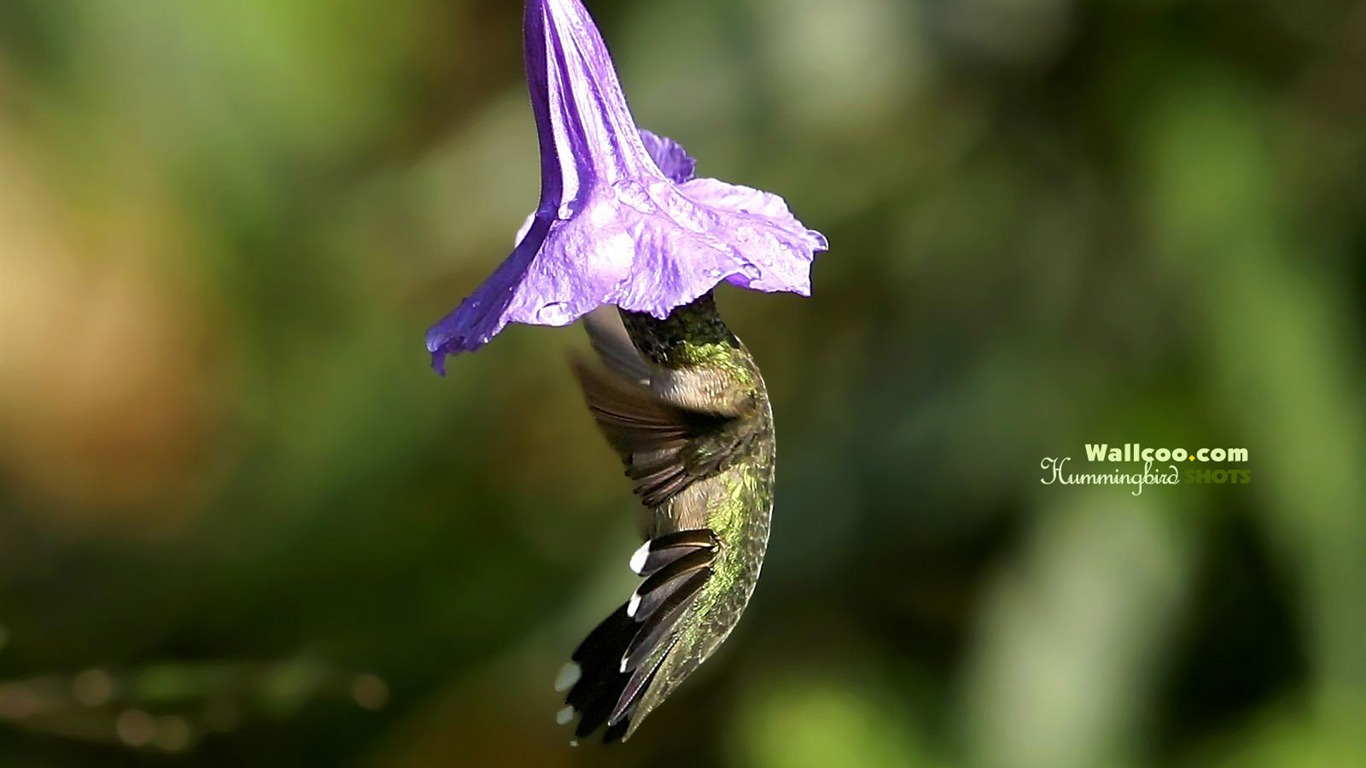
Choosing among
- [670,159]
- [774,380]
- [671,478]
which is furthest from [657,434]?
[774,380]

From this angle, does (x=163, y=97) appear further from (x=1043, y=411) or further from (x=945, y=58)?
(x=1043, y=411)

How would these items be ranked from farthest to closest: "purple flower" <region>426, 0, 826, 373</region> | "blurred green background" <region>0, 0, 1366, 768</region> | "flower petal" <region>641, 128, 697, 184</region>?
1. "blurred green background" <region>0, 0, 1366, 768</region>
2. "flower petal" <region>641, 128, 697, 184</region>
3. "purple flower" <region>426, 0, 826, 373</region>

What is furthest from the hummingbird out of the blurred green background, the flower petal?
the blurred green background

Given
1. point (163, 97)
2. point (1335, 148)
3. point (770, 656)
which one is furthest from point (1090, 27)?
point (163, 97)

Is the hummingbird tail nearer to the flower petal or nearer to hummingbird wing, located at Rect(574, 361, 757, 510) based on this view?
hummingbird wing, located at Rect(574, 361, 757, 510)

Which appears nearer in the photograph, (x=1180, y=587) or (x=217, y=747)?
(x=1180, y=587)
